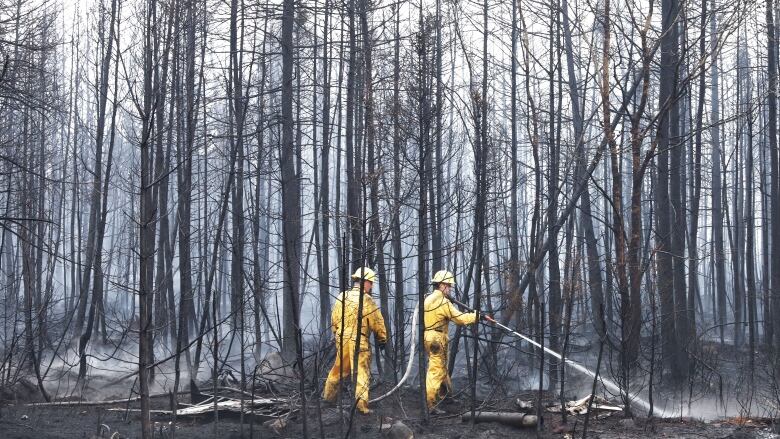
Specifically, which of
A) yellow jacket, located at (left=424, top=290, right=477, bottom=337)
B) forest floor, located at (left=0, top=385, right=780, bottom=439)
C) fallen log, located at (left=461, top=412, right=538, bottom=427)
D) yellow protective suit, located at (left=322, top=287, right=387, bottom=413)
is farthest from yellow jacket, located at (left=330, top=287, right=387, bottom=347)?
fallen log, located at (left=461, top=412, right=538, bottom=427)

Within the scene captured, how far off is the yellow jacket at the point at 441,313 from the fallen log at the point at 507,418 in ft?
3.71

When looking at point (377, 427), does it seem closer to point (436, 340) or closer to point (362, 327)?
point (362, 327)

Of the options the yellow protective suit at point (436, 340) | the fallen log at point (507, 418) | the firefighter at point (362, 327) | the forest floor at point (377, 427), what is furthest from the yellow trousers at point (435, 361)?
the fallen log at point (507, 418)

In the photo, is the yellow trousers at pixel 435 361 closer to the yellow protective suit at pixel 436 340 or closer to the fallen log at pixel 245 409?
the yellow protective suit at pixel 436 340

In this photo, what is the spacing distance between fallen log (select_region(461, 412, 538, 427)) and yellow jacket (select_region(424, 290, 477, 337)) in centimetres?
113

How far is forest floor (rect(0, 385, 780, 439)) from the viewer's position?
9.78 m

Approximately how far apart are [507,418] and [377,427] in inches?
60.5

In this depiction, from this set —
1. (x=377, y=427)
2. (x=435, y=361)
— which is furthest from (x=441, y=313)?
(x=377, y=427)

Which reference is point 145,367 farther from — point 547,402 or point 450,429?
point 547,402

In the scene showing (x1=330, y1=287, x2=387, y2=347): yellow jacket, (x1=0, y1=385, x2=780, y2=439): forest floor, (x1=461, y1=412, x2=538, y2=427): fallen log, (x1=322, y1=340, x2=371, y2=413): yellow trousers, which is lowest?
(x1=0, y1=385, x2=780, y2=439): forest floor

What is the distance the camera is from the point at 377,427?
1025 centimetres

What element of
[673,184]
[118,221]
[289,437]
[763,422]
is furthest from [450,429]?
[118,221]

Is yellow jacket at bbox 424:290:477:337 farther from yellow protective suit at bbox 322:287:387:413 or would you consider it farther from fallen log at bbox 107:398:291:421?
fallen log at bbox 107:398:291:421

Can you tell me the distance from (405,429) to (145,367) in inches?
151
